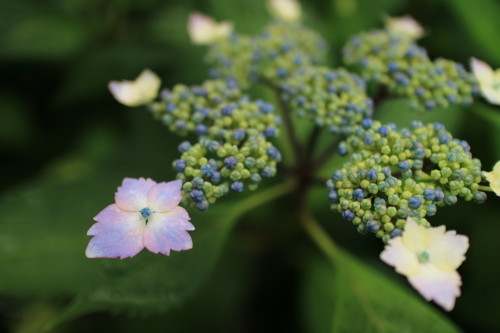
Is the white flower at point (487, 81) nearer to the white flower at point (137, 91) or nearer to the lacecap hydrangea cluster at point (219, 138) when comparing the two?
the lacecap hydrangea cluster at point (219, 138)

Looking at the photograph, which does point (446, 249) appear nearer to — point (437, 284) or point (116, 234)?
point (437, 284)

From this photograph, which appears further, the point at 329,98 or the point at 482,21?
the point at 482,21

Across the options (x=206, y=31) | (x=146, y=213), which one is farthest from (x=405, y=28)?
(x=146, y=213)

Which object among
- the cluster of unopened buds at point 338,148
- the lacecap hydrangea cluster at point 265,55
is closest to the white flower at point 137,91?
the cluster of unopened buds at point 338,148

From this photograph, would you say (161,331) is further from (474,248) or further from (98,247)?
(474,248)

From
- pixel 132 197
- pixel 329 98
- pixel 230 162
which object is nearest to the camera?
pixel 132 197

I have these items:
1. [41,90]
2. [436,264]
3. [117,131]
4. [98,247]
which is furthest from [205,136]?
[41,90]
